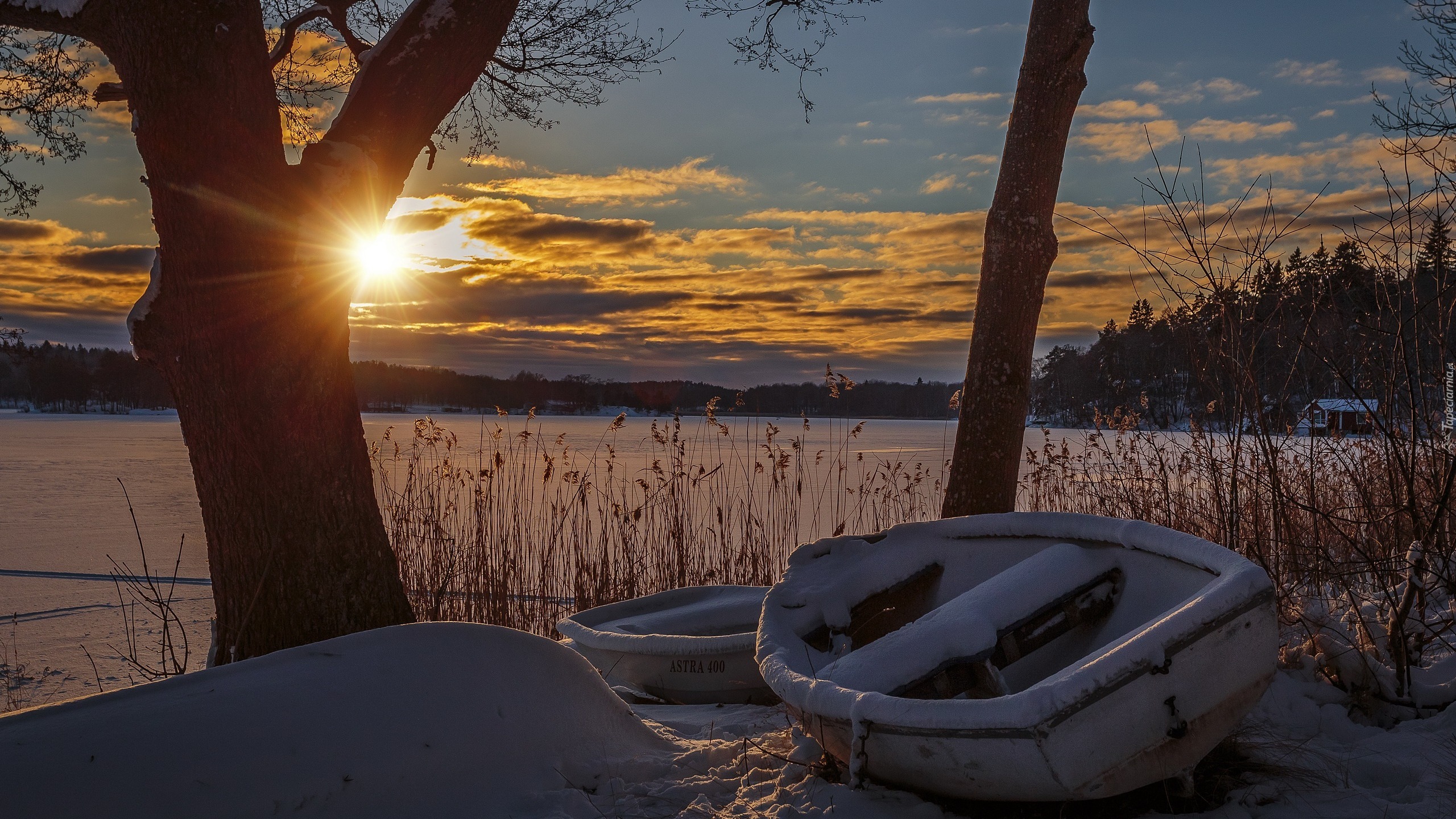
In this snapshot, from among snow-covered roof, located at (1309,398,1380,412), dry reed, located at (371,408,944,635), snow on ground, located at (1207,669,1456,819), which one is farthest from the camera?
dry reed, located at (371,408,944,635)

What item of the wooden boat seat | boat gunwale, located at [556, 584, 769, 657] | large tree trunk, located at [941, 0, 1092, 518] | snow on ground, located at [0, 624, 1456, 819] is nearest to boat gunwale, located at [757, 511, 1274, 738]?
the wooden boat seat

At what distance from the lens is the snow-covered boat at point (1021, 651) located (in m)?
1.79

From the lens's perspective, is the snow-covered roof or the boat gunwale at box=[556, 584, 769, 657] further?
the boat gunwale at box=[556, 584, 769, 657]

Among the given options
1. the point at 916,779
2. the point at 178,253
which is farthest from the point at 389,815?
the point at 178,253

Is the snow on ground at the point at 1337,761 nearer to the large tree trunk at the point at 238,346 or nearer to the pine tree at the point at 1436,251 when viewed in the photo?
the pine tree at the point at 1436,251

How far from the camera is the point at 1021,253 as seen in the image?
3.81 meters

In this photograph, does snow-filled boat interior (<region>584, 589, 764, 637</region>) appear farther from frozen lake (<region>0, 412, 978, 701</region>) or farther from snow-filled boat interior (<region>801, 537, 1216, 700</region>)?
frozen lake (<region>0, 412, 978, 701</region>)

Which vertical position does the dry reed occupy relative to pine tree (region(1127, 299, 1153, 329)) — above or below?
below

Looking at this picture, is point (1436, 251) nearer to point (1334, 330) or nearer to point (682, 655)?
point (1334, 330)

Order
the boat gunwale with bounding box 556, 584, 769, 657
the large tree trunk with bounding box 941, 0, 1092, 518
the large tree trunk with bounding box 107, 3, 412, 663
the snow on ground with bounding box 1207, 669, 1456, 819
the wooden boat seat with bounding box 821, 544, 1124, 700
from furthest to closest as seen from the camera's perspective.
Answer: the large tree trunk with bounding box 941, 0, 1092, 518 → the boat gunwale with bounding box 556, 584, 769, 657 → the large tree trunk with bounding box 107, 3, 412, 663 → the wooden boat seat with bounding box 821, 544, 1124, 700 → the snow on ground with bounding box 1207, 669, 1456, 819

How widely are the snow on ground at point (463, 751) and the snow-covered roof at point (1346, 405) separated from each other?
1039 millimetres

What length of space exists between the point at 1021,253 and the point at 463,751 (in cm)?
304

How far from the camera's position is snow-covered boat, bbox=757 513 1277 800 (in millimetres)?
1791

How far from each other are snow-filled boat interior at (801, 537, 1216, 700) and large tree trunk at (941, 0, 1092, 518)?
85 centimetres
